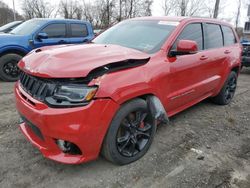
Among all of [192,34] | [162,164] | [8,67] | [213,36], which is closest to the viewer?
[162,164]

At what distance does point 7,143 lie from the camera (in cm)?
374

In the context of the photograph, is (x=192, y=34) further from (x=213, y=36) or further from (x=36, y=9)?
(x=36, y=9)

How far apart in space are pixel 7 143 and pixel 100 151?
1440 mm

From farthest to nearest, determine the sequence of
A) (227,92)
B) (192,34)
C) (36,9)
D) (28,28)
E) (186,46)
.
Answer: (36,9)
(28,28)
(227,92)
(192,34)
(186,46)

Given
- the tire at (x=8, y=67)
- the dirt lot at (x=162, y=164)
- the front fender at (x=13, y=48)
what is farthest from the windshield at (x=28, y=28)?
the dirt lot at (x=162, y=164)

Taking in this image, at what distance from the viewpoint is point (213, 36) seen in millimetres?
4980

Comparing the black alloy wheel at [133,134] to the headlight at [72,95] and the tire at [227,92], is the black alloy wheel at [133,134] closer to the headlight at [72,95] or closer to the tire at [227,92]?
the headlight at [72,95]

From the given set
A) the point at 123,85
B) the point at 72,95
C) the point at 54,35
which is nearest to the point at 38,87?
the point at 72,95

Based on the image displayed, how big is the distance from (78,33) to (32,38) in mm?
1678

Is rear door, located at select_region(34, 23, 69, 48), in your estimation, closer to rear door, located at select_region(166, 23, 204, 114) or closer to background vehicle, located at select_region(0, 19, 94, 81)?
background vehicle, located at select_region(0, 19, 94, 81)

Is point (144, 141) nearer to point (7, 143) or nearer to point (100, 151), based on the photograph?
point (100, 151)

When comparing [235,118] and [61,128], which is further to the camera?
[235,118]

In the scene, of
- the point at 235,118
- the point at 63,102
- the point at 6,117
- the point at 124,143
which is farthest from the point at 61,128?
the point at 235,118

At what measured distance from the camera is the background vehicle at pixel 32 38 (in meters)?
7.48
